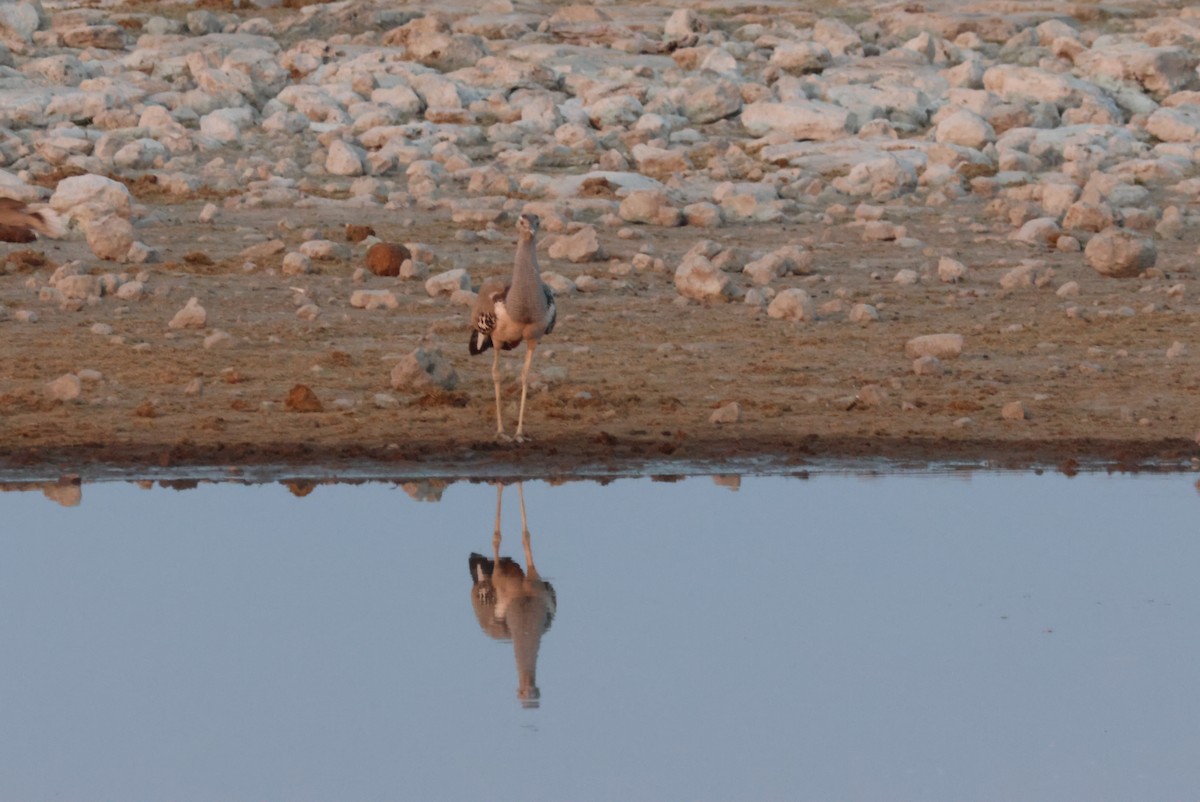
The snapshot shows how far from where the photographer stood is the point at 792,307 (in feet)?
45.6

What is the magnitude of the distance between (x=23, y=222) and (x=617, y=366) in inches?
234

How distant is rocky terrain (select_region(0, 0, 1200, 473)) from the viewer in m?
11.3

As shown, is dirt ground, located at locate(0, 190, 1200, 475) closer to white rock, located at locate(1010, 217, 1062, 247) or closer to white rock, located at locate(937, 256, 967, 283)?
white rock, located at locate(937, 256, 967, 283)

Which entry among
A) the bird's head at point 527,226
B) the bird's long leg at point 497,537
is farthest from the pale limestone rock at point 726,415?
the bird's long leg at point 497,537

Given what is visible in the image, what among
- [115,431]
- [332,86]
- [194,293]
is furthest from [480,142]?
[115,431]

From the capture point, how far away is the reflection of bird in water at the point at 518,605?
716 cm

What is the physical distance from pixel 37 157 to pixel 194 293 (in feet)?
14.2

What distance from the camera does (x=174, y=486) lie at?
988 centimetres

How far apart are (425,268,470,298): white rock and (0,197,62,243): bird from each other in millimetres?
7223

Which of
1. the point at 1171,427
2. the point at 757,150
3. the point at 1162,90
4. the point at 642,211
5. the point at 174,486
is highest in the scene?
the point at 1162,90

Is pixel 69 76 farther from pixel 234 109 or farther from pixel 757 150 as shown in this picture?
pixel 757 150

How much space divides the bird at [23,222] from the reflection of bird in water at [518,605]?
77.8 inches

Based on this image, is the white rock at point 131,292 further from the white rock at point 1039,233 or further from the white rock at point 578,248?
the white rock at point 1039,233

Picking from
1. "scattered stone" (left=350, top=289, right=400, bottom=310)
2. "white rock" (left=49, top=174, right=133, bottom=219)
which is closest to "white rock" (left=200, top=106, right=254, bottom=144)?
"white rock" (left=49, top=174, right=133, bottom=219)
